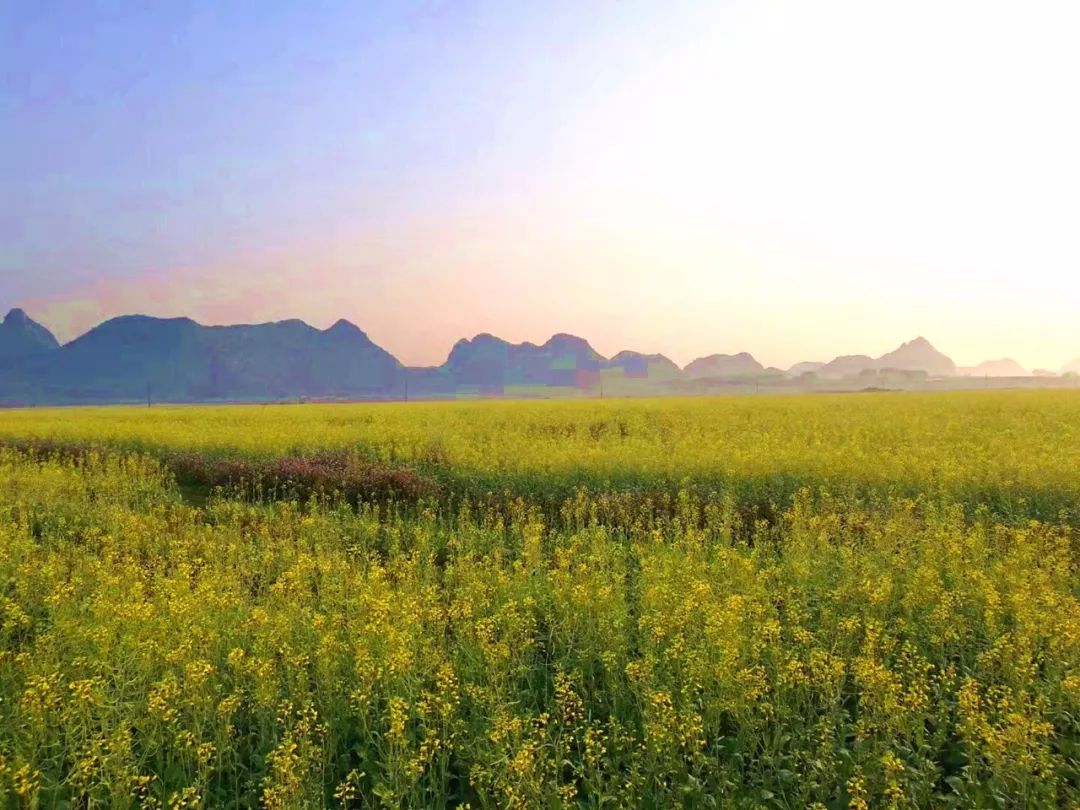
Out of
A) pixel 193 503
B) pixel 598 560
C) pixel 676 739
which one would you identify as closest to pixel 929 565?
pixel 598 560

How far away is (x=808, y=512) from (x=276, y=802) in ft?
32.5

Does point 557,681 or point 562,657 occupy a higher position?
point 557,681

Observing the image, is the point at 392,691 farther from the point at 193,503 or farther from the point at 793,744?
the point at 193,503

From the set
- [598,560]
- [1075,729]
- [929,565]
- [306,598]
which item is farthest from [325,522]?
[1075,729]

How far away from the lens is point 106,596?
6930 mm

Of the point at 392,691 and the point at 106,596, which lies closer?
the point at 392,691

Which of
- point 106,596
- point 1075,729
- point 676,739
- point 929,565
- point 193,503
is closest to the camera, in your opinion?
point 676,739

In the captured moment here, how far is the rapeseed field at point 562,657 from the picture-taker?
4.27 metres

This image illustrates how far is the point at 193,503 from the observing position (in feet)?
52.1

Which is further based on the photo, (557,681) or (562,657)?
(562,657)

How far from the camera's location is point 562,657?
6180 millimetres

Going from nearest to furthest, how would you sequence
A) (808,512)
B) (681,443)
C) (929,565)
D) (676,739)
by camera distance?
1. (676,739)
2. (929,565)
3. (808,512)
4. (681,443)

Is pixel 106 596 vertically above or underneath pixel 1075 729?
above

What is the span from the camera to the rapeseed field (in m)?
4.27
